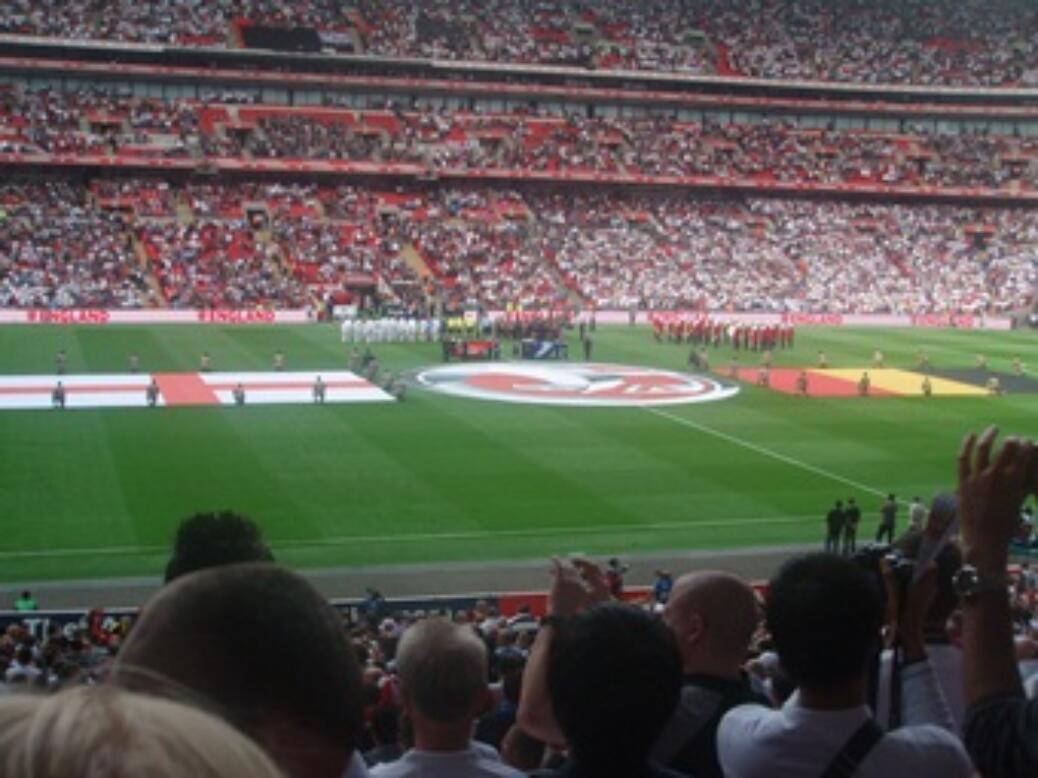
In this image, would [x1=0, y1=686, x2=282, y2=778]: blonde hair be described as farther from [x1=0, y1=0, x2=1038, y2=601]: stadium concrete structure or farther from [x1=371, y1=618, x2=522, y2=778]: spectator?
[x1=0, y1=0, x2=1038, y2=601]: stadium concrete structure

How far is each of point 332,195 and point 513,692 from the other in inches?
2288

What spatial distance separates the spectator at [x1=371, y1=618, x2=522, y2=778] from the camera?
386 cm

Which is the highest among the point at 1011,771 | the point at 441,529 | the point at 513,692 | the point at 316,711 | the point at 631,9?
the point at 631,9

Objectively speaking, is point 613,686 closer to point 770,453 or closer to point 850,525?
point 850,525

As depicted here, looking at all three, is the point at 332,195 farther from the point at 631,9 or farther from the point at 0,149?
the point at 631,9

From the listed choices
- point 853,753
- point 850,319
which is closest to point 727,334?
point 850,319

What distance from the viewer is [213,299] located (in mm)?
51906

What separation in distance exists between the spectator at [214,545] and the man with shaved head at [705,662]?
1375 mm

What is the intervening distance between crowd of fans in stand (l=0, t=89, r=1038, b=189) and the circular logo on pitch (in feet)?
88.2

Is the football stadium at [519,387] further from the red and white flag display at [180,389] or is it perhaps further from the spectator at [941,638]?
the red and white flag display at [180,389]

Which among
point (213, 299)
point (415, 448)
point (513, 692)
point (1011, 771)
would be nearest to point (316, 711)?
point (1011, 771)

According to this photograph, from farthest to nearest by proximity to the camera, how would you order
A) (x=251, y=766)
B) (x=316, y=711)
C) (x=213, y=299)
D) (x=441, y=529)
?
(x=213, y=299) < (x=441, y=529) < (x=316, y=711) < (x=251, y=766)

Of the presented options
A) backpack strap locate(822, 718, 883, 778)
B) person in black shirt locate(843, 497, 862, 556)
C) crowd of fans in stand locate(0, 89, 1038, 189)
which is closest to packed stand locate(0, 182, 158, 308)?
crowd of fans in stand locate(0, 89, 1038, 189)

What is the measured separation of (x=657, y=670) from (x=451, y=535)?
18.2 metres
